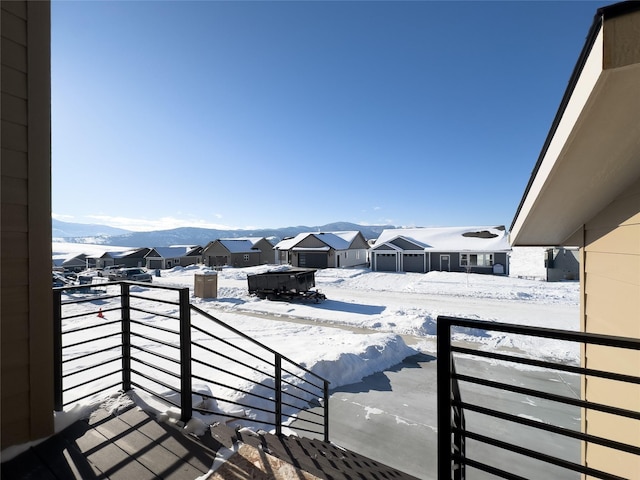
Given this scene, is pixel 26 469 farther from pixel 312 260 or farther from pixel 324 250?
pixel 312 260

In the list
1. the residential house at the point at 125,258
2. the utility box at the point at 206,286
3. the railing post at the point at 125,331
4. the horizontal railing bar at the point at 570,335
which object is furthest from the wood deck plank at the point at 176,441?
the residential house at the point at 125,258

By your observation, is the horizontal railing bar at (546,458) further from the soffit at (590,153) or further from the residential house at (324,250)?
the residential house at (324,250)

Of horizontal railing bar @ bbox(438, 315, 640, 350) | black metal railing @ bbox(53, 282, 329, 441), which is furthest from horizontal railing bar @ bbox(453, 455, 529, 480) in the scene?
black metal railing @ bbox(53, 282, 329, 441)

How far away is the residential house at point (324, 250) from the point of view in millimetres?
37312

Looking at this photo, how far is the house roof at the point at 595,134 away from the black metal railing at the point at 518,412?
136cm

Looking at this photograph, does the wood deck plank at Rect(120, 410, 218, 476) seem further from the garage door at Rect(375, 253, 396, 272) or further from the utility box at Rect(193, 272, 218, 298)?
the garage door at Rect(375, 253, 396, 272)

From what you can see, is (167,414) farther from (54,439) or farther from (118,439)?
(54,439)

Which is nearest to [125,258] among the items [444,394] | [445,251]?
[445,251]

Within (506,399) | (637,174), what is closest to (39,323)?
(637,174)

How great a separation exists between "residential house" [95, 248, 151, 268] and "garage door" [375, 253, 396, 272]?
40286 mm

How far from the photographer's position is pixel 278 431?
3.98 meters

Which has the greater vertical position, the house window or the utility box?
the house window

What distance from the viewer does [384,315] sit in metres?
14.6

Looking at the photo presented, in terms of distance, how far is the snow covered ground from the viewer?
877 cm
